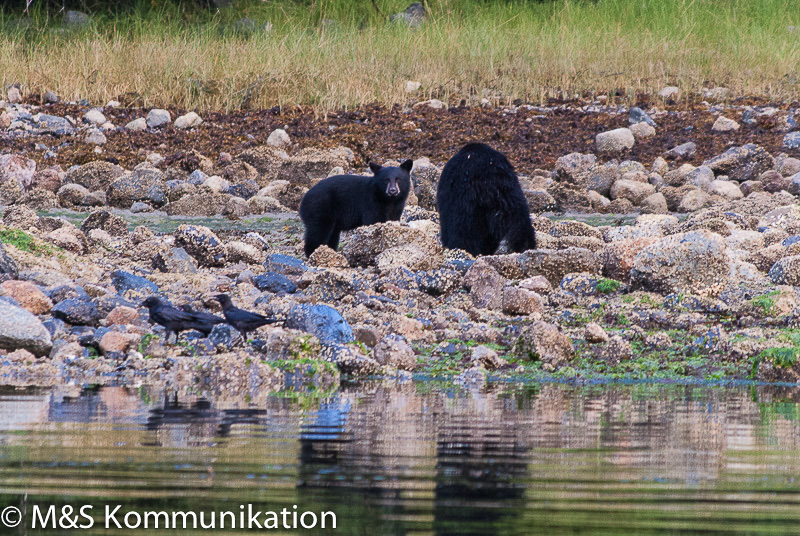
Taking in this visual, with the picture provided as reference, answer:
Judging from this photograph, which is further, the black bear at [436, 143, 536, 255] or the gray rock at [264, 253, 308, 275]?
the black bear at [436, 143, 536, 255]

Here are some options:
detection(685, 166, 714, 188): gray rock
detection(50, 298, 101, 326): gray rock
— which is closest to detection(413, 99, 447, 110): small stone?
detection(685, 166, 714, 188): gray rock

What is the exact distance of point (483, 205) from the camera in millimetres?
8688

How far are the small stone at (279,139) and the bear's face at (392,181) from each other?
17.0ft

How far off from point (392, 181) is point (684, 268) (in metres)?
3.36

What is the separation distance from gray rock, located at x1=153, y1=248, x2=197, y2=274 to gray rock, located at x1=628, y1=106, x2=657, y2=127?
9.15m

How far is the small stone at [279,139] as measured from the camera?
15.3 m

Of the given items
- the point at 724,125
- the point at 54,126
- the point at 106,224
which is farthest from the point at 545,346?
the point at 54,126

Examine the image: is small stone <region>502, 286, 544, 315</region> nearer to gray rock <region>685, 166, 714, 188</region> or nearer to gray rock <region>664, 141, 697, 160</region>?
gray rock <region>685, 166, 714, 188</region>

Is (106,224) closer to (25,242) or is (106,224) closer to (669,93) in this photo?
(25,242)

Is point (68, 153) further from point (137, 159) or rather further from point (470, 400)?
point (470, 400)

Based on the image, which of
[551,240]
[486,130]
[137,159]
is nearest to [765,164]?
[486,130]

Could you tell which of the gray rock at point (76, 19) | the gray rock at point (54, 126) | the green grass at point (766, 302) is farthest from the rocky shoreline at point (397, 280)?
the gray rock at point (76, 19)

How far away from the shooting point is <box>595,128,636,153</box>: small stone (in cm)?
1488

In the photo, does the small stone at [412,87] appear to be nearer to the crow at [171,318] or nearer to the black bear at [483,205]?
the black bear at [483,205]
